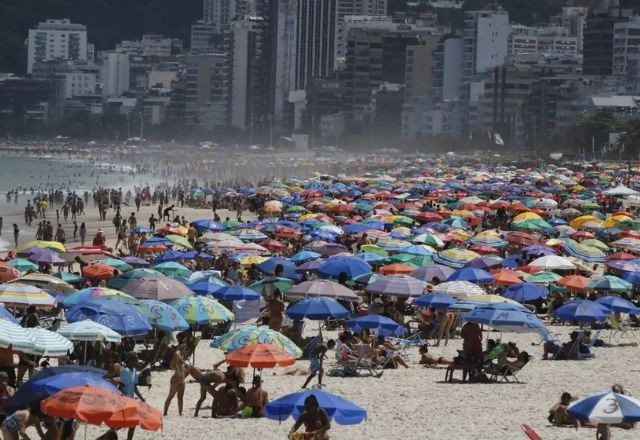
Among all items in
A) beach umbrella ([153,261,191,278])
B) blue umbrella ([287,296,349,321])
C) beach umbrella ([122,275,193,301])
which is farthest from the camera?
beach umbrella ([153,261,191,278])

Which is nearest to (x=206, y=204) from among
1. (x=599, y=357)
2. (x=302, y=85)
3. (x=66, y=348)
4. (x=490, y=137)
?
(x=599, y=357)

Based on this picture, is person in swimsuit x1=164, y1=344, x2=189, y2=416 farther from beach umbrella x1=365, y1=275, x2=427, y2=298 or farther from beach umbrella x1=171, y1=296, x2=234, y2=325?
beach umbrella x1=365, y1=275, x2=427, y2=298

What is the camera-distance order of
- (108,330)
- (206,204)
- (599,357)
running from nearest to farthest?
(108,330) < (599,357) < (206,204)

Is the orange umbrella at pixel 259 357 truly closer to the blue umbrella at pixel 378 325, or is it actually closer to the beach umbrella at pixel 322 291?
the blue umbrella at pixel 378 325

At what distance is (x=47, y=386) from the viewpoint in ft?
37.6

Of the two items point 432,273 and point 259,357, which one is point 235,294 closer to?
point 432,273

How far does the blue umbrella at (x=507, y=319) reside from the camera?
53.8 feet

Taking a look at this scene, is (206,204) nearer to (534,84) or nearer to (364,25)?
(534,84)

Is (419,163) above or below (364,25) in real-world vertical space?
below

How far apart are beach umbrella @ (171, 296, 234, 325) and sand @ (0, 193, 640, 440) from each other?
65 centimetres

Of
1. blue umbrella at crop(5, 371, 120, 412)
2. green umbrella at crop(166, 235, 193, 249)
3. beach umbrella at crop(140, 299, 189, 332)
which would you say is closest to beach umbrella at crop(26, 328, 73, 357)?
blue umbrella at crop(5, 371, 120, 412)

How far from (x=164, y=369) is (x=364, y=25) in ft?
493

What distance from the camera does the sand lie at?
13141 mm

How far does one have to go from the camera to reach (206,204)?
172 feet
